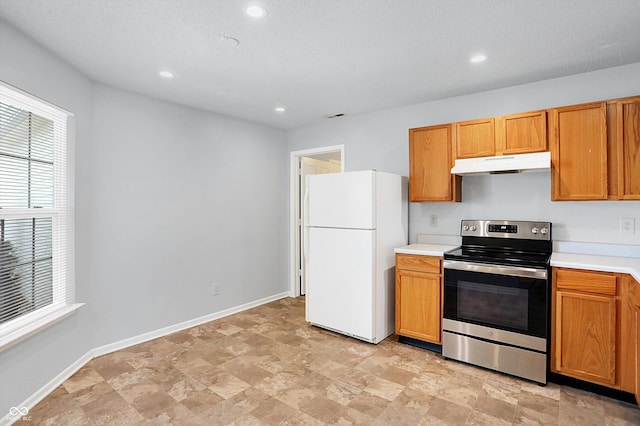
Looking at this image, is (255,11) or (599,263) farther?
(599,263)

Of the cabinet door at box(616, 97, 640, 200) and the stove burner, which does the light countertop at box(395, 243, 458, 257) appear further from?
the cabinet door at box(616, 97, 640, 200)

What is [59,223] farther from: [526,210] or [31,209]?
[526,210]

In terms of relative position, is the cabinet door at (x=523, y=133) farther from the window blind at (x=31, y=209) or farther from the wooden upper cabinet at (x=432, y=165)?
the window blind at (x=31, y=209)

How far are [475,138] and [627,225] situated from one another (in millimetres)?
1345

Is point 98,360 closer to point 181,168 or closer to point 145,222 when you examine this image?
point 145,222

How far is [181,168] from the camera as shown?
3.65 m

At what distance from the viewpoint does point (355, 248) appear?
3.31 metres

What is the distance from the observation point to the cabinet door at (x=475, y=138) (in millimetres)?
3002

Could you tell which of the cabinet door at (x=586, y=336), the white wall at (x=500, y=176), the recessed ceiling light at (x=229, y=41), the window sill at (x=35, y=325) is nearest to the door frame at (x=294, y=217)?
the white wall at (x=500, y=176)

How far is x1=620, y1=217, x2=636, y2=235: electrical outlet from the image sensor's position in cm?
266

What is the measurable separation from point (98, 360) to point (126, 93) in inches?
95.1

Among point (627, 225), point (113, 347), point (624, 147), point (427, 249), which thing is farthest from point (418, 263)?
point (113, 347)

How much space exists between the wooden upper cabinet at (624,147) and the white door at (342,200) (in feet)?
6.00

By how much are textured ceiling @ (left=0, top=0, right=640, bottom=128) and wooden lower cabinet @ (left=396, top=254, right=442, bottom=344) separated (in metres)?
1.67
